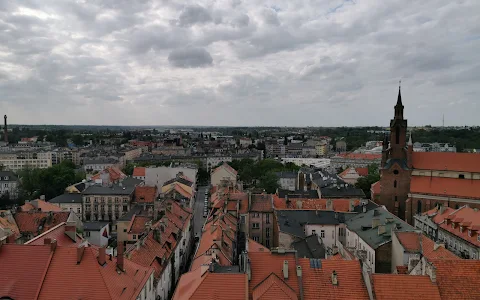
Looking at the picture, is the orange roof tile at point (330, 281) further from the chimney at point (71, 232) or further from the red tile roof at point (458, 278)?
the chimney at point (71, 232)

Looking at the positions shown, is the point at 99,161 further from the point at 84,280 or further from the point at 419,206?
the point at 84,280

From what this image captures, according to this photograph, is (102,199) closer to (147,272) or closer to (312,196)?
(312,196)

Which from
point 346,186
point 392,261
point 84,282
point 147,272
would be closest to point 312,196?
point 346,186

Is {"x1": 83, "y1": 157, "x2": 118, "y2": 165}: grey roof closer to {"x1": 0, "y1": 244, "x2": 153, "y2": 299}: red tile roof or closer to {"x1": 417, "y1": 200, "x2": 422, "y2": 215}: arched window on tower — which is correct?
{"x1": 417, "y1": 200, "x2": 422, "y2": 215}: arched window on tower

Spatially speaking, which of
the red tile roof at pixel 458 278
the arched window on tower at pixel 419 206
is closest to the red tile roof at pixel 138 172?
the arched window on tower at pixel 419 206

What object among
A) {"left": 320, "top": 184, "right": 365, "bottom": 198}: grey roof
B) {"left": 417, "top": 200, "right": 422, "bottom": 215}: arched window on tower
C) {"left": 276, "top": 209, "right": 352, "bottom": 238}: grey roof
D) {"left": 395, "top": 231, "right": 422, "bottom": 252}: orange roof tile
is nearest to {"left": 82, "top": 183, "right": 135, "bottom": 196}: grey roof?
{"left": 276, "top": 209, "right": 352, "bottom": 238}: grey roof

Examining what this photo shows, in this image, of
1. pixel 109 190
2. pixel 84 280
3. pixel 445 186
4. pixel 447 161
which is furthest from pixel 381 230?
pixel 109 190

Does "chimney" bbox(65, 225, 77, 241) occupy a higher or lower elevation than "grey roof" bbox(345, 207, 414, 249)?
higher
